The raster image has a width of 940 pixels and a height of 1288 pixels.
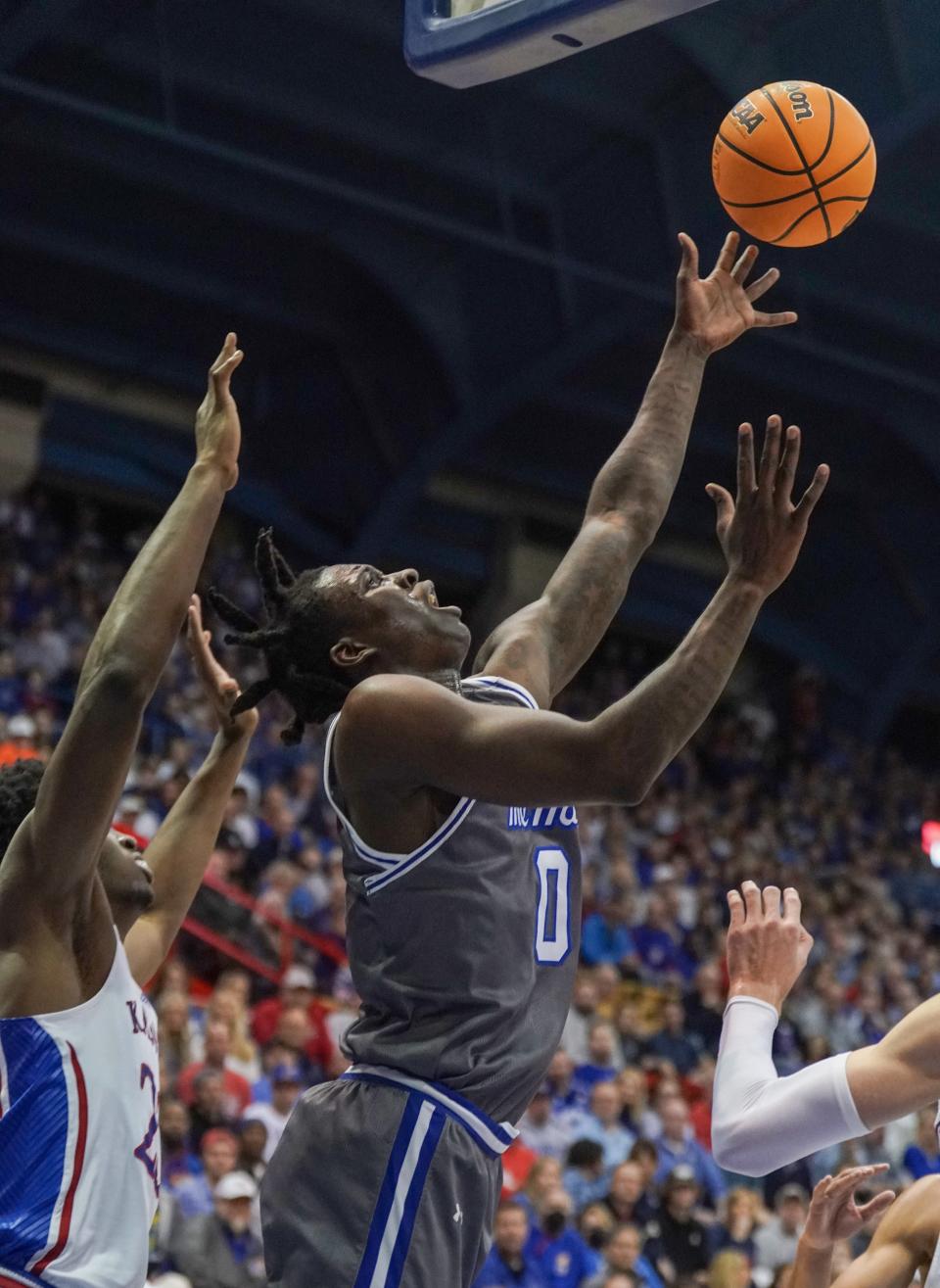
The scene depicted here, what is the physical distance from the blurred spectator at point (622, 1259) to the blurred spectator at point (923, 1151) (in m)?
3.48

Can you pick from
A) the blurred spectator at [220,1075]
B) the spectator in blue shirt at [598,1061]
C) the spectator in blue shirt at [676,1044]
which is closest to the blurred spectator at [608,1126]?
the spectator in blue shirt at [598,1061]

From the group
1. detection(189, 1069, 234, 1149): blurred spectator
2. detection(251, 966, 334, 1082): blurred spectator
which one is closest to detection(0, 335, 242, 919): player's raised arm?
detection(189, 1069, 234, 1149): blurred spectator

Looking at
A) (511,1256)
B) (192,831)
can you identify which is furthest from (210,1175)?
(192,831)

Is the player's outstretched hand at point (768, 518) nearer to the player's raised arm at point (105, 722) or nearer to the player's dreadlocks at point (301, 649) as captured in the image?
the player's dreadlocks at point (301, 649)

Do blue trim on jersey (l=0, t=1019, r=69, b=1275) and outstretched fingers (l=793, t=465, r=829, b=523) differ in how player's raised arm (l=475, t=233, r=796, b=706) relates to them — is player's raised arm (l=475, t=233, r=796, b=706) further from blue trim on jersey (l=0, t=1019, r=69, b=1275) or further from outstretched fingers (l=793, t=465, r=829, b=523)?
blue trim on jersey (l=0, t=1019, r=69, b=1275)

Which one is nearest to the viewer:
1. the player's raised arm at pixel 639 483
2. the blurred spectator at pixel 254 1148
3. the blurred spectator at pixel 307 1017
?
the player's raised arm at pixel 639 483

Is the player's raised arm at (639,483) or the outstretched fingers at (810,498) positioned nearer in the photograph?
the outstretched fingers at (810,498)

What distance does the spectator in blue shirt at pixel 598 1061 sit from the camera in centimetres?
1139

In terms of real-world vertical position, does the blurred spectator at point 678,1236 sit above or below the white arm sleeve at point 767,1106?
below

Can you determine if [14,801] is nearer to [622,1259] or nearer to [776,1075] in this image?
[776,1075]

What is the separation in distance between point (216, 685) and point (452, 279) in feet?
46.1

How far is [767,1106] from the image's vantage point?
3.40 m

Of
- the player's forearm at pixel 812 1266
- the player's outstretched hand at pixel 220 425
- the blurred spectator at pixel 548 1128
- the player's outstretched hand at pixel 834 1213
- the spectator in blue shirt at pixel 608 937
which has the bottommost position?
the spectator in blue shirt at pixel 608 937

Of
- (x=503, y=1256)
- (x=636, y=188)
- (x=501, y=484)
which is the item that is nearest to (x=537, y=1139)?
(x=503, y=1256)
